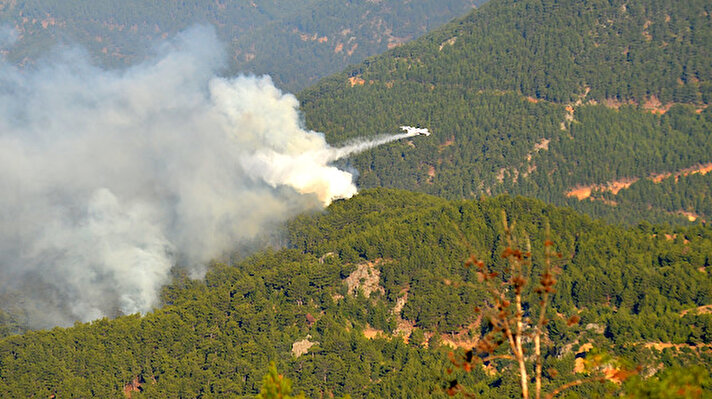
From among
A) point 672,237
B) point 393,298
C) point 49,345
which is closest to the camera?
point 49,345

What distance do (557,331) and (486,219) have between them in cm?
3862

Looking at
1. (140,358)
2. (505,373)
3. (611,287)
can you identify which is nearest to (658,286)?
(611,287)

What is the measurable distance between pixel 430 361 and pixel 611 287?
118 ft

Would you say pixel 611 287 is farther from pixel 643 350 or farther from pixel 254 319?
pixel 254 319

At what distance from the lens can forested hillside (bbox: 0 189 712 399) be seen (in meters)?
141

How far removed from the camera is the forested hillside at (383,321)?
141 meters

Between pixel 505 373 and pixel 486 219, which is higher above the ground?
pixel 486 219

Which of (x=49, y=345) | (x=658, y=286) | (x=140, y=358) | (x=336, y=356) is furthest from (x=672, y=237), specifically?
(x=49, y=345)

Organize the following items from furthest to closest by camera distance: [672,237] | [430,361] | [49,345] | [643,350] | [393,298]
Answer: [672,237] → [393,298] → [49,345] → [430,361] → [643,350]

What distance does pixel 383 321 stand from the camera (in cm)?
16262

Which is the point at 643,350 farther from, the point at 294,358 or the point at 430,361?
the point at 294,358

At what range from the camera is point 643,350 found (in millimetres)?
132125

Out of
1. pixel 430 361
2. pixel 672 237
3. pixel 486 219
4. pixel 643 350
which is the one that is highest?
pixel 486 219

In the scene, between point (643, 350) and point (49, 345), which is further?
point (49, 345)
